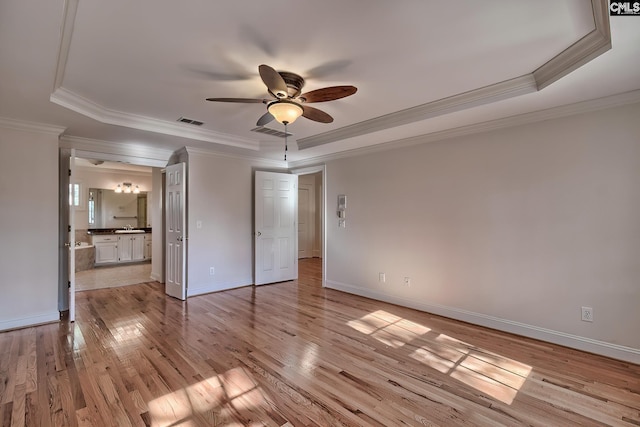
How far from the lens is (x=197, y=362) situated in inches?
106

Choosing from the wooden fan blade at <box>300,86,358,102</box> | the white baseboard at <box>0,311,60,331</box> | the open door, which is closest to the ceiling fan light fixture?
the wooden fan blade at <box>300,86,358,102</box>

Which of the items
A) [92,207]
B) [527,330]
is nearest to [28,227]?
[92,207]

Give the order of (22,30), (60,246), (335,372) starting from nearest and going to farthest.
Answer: (22,30) < (335,372) < (60,246)

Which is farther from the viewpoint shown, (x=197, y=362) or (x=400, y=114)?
(x=400, y=114)

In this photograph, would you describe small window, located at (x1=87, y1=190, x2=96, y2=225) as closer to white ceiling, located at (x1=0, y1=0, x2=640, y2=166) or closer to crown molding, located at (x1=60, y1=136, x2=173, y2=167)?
crown molding, located at (x1=60, y1=136, x2=173, y2=167)

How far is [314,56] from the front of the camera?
230 cm

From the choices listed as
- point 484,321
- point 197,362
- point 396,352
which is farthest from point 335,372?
point 484,321

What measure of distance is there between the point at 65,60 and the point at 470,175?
410 centimetres

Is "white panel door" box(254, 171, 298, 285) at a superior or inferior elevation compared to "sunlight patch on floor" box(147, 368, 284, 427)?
superior

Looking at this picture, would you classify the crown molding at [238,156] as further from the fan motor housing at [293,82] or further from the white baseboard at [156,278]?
the fan motor housing at [293,82]

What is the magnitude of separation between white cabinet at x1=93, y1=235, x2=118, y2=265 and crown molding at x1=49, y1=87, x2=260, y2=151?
5.20m

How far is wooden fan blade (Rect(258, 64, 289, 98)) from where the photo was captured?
1.95 metres

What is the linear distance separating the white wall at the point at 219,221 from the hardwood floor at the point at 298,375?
125cm

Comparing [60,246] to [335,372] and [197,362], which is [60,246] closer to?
[197,362]
